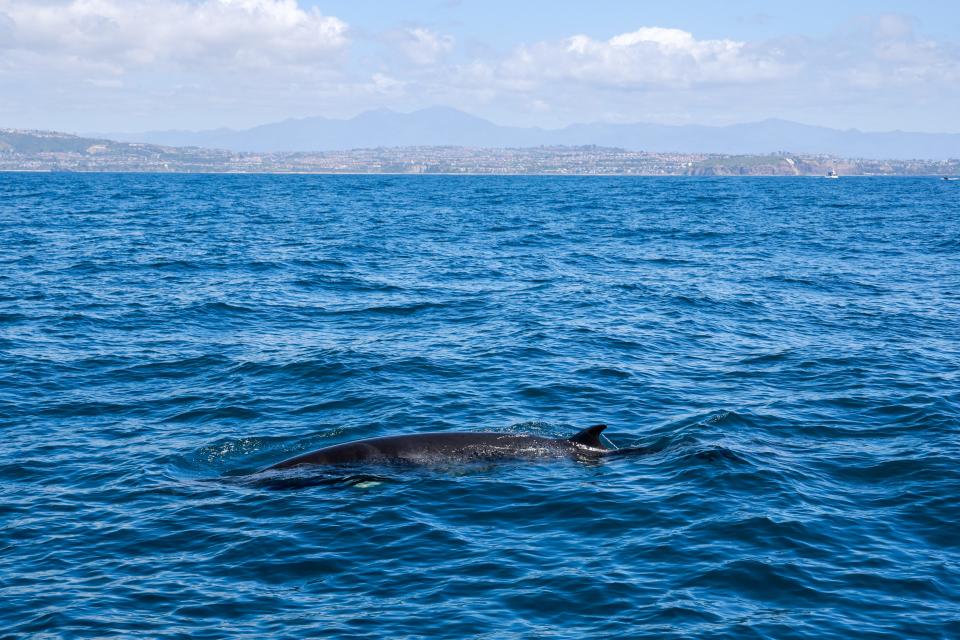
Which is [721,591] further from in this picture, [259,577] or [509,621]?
[259,577]

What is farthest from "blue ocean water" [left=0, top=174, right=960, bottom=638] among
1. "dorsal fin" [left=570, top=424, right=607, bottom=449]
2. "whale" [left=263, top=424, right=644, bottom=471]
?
"dorsal fin" [left=570, top=424, right=607, bottom=449]

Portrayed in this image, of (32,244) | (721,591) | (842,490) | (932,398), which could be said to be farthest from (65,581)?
(32,244)

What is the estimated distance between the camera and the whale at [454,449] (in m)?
17.3

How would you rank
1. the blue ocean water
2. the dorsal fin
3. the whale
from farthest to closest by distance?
the dorsal fin < the whale < the blue ocean water

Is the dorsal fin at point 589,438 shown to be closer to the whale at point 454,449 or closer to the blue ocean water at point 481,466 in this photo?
the whale at point 454,449

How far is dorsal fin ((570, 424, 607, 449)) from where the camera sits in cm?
1780

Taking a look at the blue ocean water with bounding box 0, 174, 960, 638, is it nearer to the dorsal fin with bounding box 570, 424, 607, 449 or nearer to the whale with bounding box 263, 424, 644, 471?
the whale with bounding box 263, 424, 644, 471

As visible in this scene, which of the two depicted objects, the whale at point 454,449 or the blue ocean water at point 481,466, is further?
the whale at point 454,449

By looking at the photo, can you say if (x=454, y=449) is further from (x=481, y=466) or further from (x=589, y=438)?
(x=589, y=438)

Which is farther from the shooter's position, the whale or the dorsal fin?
the dorsal fin

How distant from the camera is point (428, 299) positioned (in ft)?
119

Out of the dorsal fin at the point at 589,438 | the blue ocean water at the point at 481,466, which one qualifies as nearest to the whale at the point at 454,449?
the dorsal fin at the point at 589,438

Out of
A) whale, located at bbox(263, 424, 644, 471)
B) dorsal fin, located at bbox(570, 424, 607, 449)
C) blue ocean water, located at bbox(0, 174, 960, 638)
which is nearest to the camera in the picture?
blue ocean water, located at bbox(0, 174, 960, 638)

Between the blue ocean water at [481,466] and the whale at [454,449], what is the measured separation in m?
0.34
